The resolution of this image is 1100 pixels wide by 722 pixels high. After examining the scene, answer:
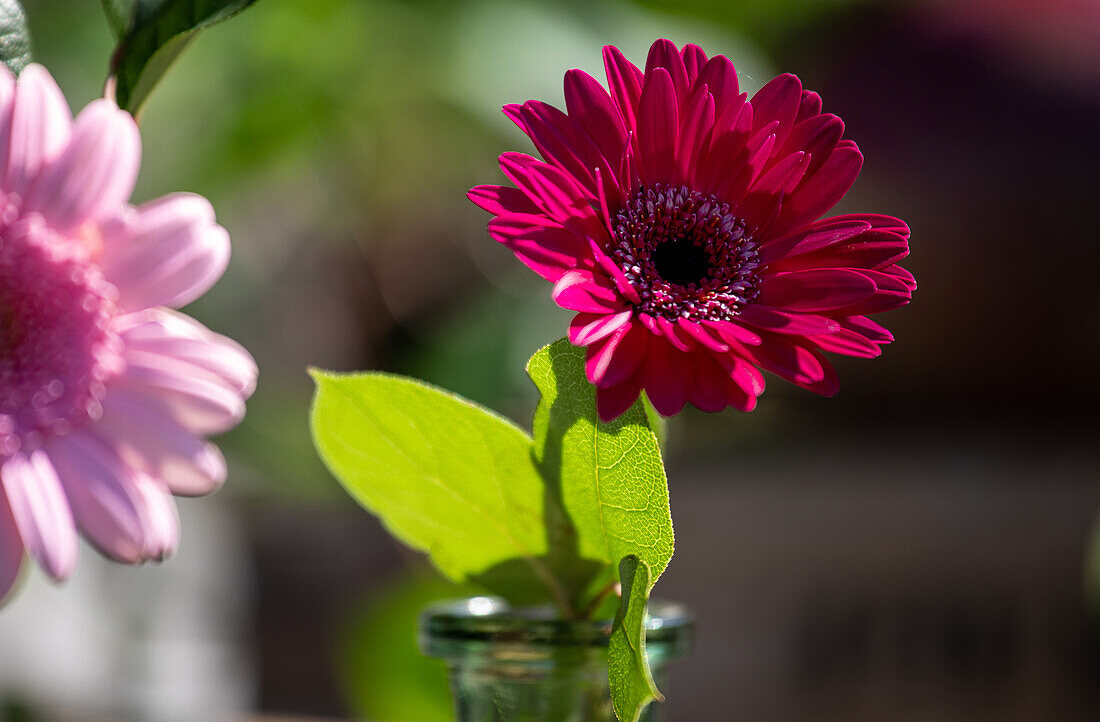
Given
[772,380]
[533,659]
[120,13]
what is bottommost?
[533,659]

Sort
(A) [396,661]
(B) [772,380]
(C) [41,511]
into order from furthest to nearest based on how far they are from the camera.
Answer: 1. (B) [772,380]
2. (A) [396,661]
3. (C) [41,511]

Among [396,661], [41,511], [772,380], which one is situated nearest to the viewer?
[41,511]

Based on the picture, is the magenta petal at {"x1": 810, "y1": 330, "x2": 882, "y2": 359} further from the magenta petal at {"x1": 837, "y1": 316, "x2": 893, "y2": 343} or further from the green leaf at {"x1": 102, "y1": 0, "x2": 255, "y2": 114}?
the green leaf at {"x1": 102, "y1": 0, "x2": 255, "y2": 114}

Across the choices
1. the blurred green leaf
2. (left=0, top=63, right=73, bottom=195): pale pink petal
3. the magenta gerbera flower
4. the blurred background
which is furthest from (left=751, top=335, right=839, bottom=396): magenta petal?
the blurred background

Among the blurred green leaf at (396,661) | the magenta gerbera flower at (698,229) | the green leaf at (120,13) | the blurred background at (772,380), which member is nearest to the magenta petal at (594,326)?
the magenta gerbera flower at (698,229)

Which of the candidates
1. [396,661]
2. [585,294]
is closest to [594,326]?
[585,294]

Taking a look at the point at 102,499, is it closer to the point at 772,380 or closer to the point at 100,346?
the point at 100,346
